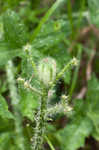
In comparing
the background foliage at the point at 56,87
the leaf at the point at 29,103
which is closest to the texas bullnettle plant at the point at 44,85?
the background foliage at the point at 56,87

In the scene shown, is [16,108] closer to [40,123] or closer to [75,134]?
[75,134]

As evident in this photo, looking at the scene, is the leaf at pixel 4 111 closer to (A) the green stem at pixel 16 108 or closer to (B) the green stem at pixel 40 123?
(B) the green stem at pixel 40 123

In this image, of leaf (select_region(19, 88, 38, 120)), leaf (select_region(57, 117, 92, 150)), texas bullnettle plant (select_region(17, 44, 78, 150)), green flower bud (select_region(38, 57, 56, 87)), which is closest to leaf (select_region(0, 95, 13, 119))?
texas bullnettle plant (select_region(17, 44, 78, 150))

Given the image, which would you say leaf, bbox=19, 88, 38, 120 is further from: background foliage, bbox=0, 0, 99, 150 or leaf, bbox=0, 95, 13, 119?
leaf, bbox=0, 95, 13, 119

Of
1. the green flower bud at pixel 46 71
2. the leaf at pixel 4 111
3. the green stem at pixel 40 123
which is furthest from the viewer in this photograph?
the leaf at pixel 4 111

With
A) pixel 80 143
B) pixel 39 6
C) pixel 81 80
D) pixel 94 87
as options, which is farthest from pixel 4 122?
pixel 39 6

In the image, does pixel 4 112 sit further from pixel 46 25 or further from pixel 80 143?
pixel 46 25
